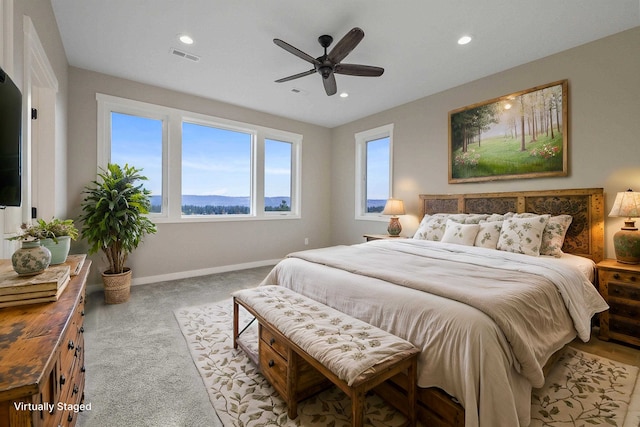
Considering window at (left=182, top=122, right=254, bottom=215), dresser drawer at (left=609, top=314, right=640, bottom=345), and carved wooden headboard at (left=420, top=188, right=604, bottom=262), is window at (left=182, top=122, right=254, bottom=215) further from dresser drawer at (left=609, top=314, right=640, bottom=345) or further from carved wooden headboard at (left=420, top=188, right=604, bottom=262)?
dresser drawer at (left=609, top=314, right=640, bottom=345)

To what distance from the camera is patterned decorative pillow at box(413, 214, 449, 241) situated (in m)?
3.48

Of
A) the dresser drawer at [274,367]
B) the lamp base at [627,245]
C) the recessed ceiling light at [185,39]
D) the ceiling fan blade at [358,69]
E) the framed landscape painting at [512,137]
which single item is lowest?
the dresser drawer at [274,367]

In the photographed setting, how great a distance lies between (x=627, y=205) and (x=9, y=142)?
13.7ft

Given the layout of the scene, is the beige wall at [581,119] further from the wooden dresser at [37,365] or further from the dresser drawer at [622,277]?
the wooden dresser at [37,365]

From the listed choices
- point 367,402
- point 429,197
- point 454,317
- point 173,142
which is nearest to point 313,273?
point 367,402

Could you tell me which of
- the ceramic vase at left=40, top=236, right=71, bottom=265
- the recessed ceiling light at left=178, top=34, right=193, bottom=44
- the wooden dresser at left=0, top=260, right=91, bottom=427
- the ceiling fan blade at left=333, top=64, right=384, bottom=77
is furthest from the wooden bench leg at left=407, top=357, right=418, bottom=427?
the recessed ceiling light at left=178, top=34, right=193, bottom=44

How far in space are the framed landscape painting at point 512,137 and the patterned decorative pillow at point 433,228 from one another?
654 mm

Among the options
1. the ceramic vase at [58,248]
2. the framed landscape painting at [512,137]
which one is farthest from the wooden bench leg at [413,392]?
the framed landscape painting at [512,137]

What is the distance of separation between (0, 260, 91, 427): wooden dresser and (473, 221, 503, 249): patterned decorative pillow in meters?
3.29

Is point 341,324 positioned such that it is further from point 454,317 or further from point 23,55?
point 23,55

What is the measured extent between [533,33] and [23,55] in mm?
4122

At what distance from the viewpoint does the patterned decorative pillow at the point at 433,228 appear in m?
3.48

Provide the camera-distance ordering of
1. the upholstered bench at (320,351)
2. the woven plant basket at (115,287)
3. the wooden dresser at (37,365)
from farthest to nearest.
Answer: the woven plant basket at (115,287) < the upholstered bench at (320,351) < the wooden dresser at (37,365)

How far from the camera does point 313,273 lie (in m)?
2.24
